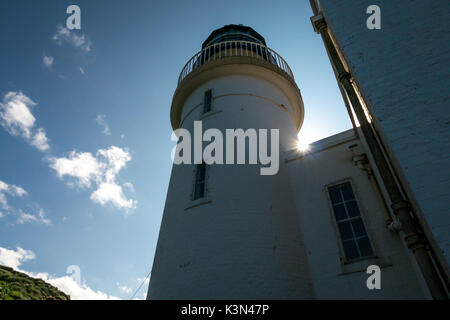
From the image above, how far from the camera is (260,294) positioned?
227 inches

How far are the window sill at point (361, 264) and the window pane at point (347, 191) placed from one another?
5.23 feet

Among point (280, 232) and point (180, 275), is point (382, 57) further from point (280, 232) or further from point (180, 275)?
point (180, 275)

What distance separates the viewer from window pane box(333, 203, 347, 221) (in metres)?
6.79

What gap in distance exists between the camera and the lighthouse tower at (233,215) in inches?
240

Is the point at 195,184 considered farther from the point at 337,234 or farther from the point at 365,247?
the point at 365,247

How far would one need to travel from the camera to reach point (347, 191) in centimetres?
711

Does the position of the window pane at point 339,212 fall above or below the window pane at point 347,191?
below

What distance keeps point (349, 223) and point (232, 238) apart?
285 centimetres

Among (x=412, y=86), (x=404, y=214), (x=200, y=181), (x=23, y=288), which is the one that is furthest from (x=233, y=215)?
(x=23, y=288)

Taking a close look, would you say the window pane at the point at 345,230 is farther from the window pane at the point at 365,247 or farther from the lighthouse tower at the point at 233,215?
the lighthouse tower at the point at 233,215

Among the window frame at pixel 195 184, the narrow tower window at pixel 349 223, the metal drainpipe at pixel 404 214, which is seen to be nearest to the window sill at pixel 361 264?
the narrow tower window at pixel 349 223
